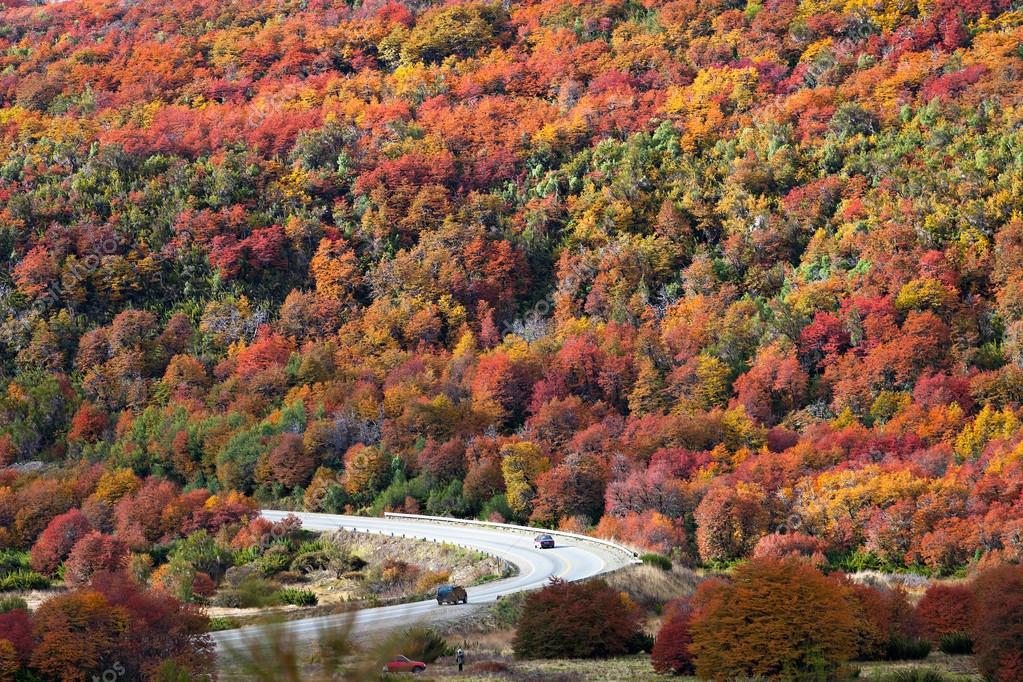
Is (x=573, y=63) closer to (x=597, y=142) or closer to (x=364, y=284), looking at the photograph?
(x=597, y=142)

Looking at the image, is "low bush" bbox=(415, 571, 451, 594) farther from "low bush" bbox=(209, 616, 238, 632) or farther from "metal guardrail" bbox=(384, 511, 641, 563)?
"low bush" bbox=(209, 616, 238, 632)

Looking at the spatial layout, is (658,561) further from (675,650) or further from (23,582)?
(23,582)

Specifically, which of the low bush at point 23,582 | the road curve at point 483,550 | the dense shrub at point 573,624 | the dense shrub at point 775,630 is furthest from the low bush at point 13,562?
the dense shrub at point 775,630

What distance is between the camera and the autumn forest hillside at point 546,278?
7781cm

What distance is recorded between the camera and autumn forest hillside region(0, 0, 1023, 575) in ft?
255

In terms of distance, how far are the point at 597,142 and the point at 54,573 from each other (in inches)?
3097

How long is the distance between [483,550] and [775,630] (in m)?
31.1

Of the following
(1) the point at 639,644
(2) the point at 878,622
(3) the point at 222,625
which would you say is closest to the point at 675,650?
(1) the point at 639,644

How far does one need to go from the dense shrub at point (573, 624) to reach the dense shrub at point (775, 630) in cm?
546

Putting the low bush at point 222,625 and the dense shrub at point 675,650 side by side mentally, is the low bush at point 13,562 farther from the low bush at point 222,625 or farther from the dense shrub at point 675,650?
the dense shrub at point 675,650

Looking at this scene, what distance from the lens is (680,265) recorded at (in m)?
116

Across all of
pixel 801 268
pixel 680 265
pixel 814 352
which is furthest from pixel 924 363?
pixel 680 265

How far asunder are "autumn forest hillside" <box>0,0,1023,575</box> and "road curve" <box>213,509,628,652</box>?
4877 millimetres

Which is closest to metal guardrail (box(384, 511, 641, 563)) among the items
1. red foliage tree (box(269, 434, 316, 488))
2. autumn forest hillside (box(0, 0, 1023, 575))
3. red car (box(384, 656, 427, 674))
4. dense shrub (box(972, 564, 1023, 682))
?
autumn forest hillside (box(0, 0, 1023, 575))
